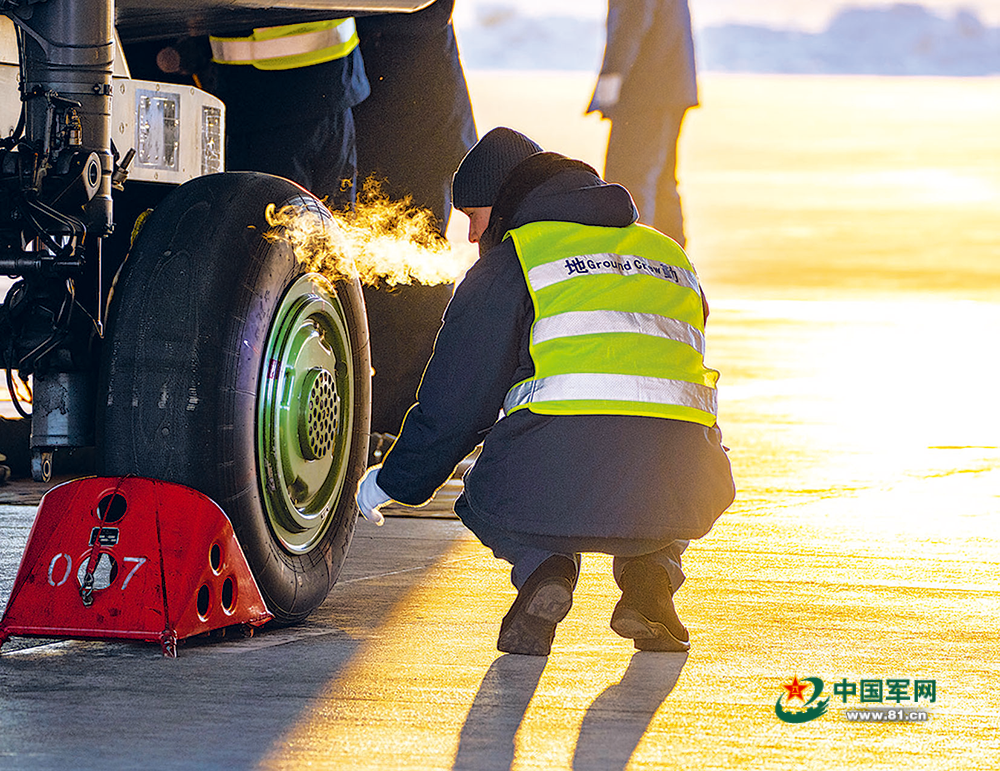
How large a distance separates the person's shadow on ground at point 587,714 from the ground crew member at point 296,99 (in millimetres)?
2503

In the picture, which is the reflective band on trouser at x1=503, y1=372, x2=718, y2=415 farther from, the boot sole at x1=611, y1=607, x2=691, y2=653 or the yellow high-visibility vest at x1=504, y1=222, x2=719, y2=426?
the boot sole at x1=611, y1=607, x2=691, y2=653

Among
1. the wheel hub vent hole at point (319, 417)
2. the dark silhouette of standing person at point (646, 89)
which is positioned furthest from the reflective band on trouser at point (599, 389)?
the dark silhouette of standing person at point (646, 89)

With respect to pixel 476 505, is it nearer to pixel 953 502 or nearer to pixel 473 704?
pixel 473 704

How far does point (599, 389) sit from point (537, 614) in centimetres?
50

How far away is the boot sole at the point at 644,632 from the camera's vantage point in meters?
3.79

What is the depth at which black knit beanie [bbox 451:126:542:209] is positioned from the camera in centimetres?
414

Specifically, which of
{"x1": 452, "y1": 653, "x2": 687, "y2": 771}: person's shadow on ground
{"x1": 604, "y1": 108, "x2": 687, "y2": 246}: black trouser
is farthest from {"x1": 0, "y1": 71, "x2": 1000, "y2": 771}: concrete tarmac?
{"x1": 604, "y1": 108, "x2": 687, "y2": 246}: black trouser

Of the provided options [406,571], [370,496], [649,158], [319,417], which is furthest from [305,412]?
→ [649,158]

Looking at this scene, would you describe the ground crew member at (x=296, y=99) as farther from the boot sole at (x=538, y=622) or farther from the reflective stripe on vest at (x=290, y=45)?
the boot sole at (x=538, y=622)

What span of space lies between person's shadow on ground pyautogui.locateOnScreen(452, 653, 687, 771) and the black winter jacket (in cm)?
32

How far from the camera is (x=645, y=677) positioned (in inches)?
140

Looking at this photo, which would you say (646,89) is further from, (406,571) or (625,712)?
(625,712)

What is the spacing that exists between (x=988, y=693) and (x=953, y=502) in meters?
3.11

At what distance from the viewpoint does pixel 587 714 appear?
3.22 meters
